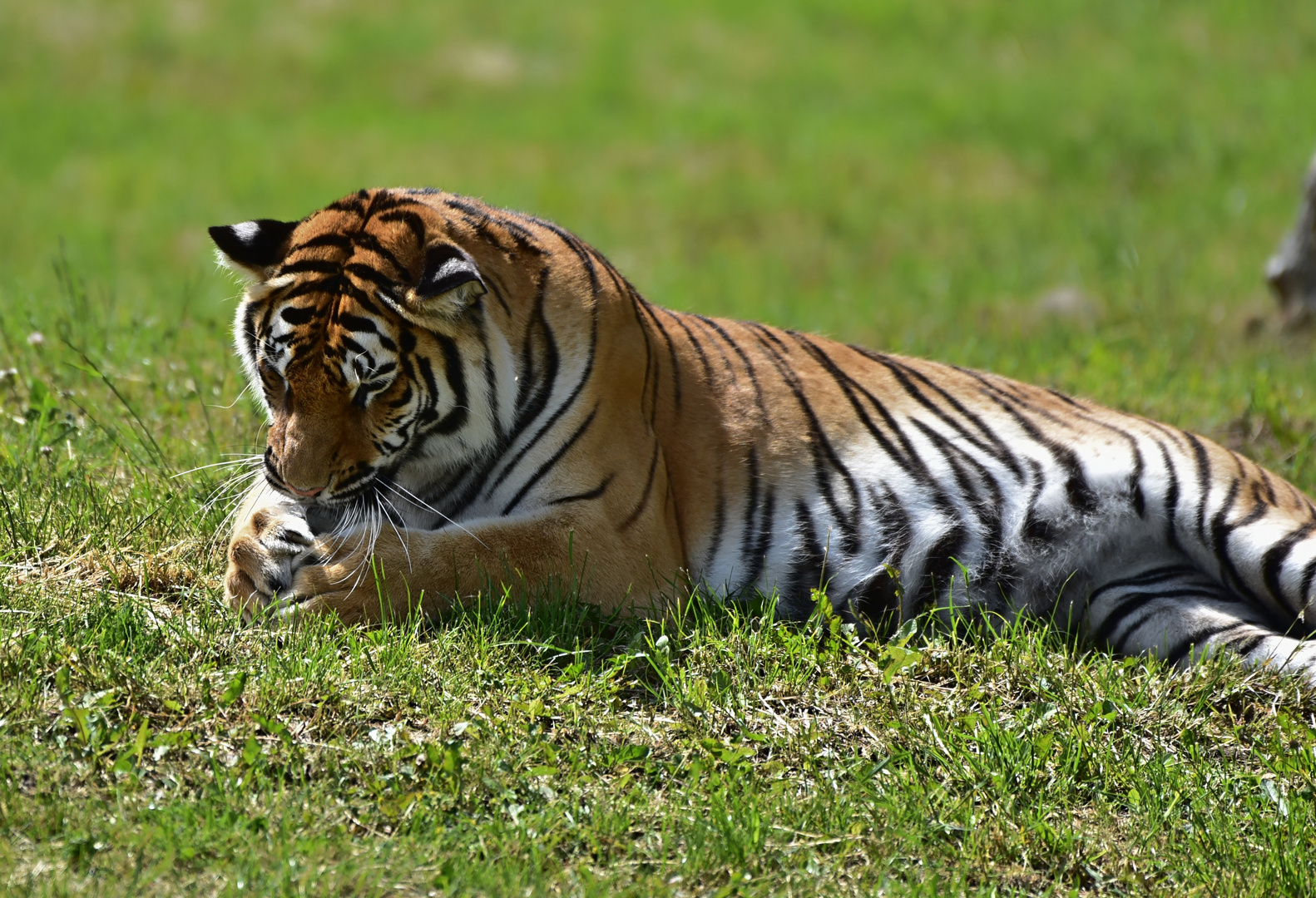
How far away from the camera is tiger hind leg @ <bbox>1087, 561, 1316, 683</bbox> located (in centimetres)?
397

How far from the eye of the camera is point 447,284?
3508mm

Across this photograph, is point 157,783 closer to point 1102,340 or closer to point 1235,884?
point 1235,884

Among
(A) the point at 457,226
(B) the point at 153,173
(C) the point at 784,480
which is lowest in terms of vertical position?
(B) the point at 153,173

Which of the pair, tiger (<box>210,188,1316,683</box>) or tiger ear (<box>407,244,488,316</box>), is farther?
tiger (<box>210,188,1316,683</box>)

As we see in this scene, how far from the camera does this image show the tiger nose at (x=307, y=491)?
140 inches

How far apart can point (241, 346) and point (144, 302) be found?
360cm

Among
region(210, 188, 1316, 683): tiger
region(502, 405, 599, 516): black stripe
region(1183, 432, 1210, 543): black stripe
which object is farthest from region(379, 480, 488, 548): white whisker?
region(1183, 432, 1210, 543): black stripe

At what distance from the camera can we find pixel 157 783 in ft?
9.91

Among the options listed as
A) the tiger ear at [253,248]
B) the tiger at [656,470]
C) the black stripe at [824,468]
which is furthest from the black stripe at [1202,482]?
the tiger ear at [253,248]

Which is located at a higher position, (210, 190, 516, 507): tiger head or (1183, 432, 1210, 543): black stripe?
(210, 190, 516, 507): tiger head

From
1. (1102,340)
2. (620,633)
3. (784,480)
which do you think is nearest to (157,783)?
(620,633)

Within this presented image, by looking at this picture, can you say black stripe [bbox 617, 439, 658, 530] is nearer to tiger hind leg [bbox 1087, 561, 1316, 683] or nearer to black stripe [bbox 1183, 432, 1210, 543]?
tiger hind leg [bbox 1087, 561, 1316, 683]

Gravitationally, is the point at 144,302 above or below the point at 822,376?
below

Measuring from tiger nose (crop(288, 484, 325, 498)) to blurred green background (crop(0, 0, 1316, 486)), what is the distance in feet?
17.3
